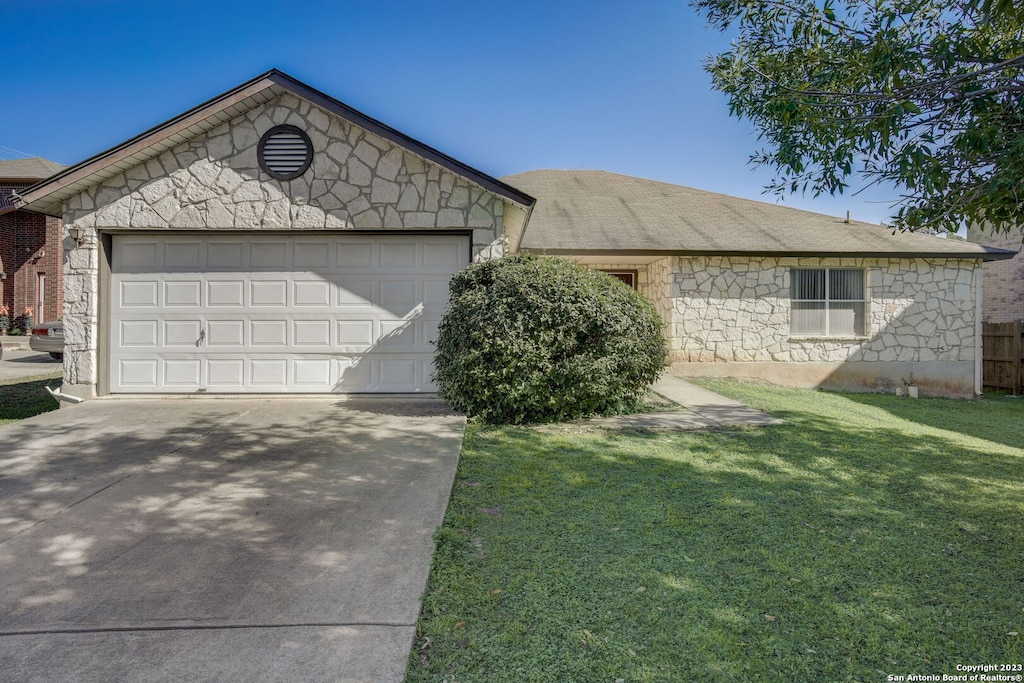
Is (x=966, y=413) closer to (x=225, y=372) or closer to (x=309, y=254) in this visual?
(x=309, y=254)

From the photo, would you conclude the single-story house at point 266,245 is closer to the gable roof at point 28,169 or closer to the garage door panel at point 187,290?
the garage door panel at point 187,290

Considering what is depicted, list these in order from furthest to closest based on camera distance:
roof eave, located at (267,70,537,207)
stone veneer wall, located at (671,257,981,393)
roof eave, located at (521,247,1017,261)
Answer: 1. stone veneer wall, located at (671,257,981,393)
2. roof eave, located at (521,247,1017,261)
3. roof eave, located at (267,70,537,207)

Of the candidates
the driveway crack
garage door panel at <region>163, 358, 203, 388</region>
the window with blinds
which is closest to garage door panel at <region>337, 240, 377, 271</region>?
garage door panel at <region>163, 358, 203, 388</region>

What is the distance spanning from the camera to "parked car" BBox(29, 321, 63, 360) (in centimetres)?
1530

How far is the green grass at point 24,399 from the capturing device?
8375mm

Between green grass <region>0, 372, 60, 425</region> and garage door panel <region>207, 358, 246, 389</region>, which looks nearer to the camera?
green grass <region>0, 372, 60, 425</region>

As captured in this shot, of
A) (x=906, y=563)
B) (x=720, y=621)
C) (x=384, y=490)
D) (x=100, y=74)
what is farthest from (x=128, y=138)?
(x=906, y=563)

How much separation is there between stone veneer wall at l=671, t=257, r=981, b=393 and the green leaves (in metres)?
7.35

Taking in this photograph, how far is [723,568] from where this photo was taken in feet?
10.3

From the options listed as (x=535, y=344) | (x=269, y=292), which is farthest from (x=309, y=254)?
(x=535, y=344)

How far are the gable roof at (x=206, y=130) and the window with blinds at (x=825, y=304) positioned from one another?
24.6ft

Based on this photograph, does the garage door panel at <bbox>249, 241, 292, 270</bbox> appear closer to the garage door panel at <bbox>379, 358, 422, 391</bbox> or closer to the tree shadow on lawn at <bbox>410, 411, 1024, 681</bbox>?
the garage door panel at <bbox>379, 358, 422, 391</bbox>

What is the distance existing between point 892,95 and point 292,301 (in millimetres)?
7798

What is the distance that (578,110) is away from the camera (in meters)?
12.5
